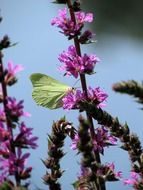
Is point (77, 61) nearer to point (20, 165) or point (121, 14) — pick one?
point (20, 165)

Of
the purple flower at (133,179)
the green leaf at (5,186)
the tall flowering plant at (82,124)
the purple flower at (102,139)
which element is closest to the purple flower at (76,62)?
the tall flowering plant at (82,124)

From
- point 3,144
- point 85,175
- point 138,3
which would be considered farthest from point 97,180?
point 138,3

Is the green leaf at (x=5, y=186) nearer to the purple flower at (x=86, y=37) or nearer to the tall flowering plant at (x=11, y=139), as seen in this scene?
the tall flowering plant at (x=11, y=139)

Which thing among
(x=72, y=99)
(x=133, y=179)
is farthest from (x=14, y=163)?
(x=72, y=99)

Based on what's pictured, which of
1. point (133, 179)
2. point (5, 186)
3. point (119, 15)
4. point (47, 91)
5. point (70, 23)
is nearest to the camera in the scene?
point (5, 186)

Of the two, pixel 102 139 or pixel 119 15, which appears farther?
pixel 119 15

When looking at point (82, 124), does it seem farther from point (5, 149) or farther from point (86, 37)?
point (86, 37)
